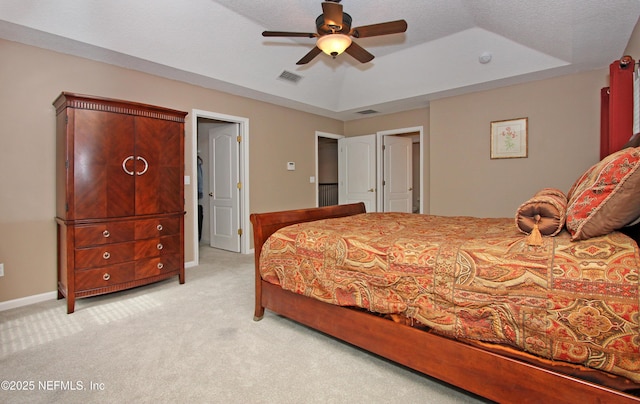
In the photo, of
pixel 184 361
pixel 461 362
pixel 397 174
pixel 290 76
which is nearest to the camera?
pixel 461 362

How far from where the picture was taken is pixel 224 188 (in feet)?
17.1

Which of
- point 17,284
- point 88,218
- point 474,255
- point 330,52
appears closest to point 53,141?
point 88,218

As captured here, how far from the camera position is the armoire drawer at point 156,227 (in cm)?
Result: 311

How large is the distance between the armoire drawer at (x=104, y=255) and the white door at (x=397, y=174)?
445 centimetres

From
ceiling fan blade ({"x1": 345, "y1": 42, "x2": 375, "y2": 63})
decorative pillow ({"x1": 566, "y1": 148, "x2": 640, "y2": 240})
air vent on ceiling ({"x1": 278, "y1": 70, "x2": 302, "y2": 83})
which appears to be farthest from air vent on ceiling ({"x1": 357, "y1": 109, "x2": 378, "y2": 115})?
decorative pillow ({"x1": 566, "y1": 148, "x2": 640, "y2": 240})

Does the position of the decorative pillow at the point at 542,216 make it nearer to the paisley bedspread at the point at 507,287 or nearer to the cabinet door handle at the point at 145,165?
the paisley bedspread at the point at 507,287

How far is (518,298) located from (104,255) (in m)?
3.26

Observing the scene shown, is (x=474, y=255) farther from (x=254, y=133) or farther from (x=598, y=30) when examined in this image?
(x=254, y=133)

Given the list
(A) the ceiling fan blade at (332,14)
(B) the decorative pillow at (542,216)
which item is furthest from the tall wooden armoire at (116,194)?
(B) the decorative pillow at (542,216)

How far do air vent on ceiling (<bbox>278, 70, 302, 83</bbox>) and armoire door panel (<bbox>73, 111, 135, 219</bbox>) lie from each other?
2.33 meters

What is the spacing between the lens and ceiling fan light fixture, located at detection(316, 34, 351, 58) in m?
2.68

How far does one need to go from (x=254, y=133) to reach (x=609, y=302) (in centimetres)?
469

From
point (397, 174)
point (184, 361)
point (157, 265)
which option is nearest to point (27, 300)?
point (157, 265)

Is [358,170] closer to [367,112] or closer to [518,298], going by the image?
[367,112]
